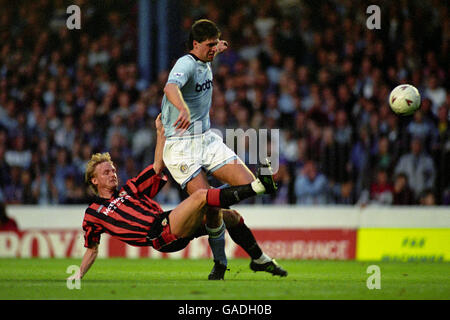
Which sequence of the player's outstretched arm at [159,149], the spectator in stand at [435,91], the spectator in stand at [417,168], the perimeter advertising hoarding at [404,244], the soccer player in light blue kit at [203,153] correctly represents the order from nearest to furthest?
the soccer player in light blue kit at [203,153] → the player's outstretched arm at [159,149] → the spectator in stand at [417,168] → the perimeter advertising hoarding at [404,244] → the spectator in stand at [435,91]

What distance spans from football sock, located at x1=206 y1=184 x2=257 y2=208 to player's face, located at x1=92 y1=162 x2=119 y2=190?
1.24 metres

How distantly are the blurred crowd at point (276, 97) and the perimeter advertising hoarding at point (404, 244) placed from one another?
496mm

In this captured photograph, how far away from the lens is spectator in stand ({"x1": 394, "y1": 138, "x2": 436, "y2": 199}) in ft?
39.7

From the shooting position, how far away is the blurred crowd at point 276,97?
40.4 ft

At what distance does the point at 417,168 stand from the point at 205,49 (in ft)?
18.0

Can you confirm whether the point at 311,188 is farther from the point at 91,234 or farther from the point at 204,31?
the point at 91,234

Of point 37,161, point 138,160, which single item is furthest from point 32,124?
point 138,160

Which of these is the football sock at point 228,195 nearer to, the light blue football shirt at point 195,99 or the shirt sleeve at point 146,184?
the shirt sleeve at point 146,184

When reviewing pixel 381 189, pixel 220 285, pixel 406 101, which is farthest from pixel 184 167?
pixel 381 189

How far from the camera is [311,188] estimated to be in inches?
491

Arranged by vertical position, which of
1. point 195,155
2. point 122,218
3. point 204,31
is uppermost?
point 204,31

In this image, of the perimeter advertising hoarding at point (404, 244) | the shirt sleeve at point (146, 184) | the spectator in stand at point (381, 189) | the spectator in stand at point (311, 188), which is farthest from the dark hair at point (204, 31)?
the perimeter advertising hoarding at point (404, 244)
